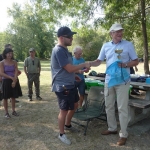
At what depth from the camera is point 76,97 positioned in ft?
11.9

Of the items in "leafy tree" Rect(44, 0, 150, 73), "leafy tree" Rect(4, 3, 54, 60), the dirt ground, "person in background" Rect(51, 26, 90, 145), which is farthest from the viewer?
"leafy tree" Rect(4, 3, 54, 60)

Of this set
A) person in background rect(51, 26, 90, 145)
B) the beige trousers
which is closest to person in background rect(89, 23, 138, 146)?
the beige trousers

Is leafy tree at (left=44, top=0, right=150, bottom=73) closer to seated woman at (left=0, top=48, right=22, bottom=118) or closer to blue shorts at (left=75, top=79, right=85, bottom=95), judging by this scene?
blue shorts at (left=75, top=79, right=85, bottom=95)

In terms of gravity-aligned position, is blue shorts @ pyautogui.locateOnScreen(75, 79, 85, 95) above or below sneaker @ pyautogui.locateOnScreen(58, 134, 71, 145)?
above

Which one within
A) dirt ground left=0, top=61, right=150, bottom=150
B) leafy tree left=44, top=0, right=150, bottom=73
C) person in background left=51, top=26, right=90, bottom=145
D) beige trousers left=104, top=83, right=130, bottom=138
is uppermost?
leafy tree left=44, top=0, right=150, bottom=73

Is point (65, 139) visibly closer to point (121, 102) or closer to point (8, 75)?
point (121, 102)

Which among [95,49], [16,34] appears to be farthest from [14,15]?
[95,49]

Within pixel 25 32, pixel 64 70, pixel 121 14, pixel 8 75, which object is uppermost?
pixel 25 32

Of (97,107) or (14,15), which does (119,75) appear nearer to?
Result: (97,107)

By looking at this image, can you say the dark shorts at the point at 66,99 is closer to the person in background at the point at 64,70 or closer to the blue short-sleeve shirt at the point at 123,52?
the person in background at the point at 64,70

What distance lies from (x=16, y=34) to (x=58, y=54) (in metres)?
48.1

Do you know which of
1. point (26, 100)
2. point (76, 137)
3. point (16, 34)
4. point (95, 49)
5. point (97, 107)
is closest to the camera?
point (76, 137)

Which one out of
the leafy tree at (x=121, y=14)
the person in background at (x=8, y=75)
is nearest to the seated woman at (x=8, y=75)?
the person in background at (x=8, y=75)

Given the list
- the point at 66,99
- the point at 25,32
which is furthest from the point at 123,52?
the point at 25,32
